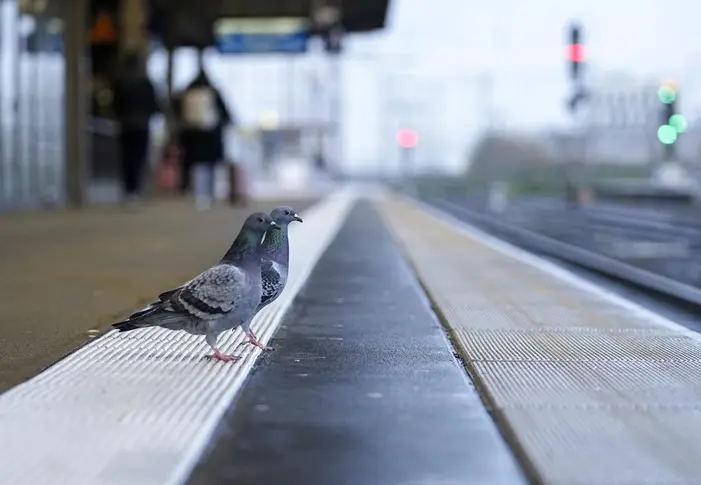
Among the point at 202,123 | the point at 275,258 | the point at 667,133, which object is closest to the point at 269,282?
the point at 275,258

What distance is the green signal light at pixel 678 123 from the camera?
75.0ft

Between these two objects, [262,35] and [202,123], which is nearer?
[202,123]

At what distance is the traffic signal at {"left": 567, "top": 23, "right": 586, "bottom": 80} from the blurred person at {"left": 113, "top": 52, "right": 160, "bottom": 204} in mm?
7986

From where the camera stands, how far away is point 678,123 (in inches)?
905

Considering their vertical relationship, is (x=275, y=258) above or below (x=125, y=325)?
above

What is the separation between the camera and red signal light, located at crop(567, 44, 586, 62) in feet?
66.4

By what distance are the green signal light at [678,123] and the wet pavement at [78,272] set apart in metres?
11.4

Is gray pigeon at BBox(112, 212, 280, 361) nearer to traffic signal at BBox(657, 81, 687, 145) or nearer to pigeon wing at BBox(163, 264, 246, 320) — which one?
pigeon wing at BBox(163, 264, 246, 320)

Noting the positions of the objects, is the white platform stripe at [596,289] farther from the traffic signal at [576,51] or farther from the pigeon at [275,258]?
the traffic signal at [576,51]

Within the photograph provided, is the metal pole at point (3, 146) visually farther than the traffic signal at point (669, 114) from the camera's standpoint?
No

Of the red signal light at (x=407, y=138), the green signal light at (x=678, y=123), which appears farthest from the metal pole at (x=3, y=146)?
the red signal light at (x=407, y=138)

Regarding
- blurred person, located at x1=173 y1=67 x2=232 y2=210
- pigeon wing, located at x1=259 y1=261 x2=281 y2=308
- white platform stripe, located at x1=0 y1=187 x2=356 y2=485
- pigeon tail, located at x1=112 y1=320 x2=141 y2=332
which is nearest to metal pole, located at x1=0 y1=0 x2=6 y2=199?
blurred person, located at x1=173 y1=67 x2=232 y2=210

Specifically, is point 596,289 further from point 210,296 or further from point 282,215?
point 210,296

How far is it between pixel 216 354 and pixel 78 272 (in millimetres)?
4284
